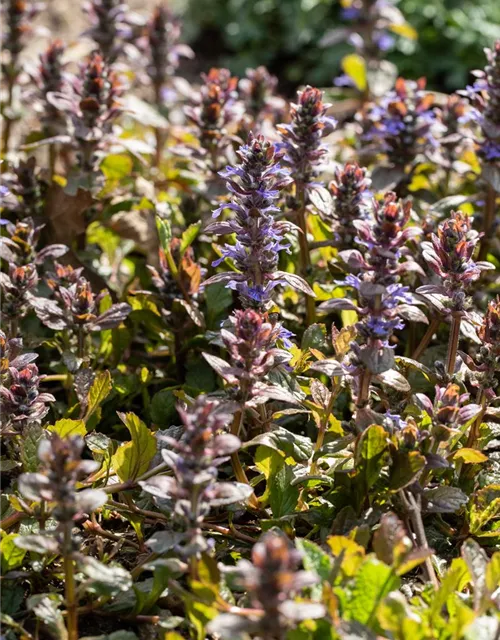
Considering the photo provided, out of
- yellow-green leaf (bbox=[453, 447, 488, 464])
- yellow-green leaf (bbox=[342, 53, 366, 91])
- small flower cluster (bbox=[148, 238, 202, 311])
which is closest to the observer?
yellow-green leaf (bbox=[453, 447, 488, 464])

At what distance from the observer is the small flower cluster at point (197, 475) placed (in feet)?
5.52

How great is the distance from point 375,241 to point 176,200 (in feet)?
5.58

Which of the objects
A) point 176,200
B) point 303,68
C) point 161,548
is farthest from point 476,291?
point 303,68

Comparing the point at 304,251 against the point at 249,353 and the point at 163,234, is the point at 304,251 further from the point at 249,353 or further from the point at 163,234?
the point at 249,353

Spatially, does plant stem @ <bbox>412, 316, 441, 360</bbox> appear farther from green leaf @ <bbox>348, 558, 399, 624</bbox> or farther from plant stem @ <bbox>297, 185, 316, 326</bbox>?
green leaf @ <bbox>348, 558, 399, 624</bbox>

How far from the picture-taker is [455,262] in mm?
2084

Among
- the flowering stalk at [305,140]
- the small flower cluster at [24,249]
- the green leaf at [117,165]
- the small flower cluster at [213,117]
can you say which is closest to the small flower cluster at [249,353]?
the flowering stalk at [305,140]

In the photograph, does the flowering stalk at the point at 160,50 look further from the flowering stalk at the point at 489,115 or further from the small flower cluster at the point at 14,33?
the flowering stalk at the point at 489,115

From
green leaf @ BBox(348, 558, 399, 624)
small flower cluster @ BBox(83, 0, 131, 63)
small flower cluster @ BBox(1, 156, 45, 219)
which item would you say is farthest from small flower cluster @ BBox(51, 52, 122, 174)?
green leaf @ BBox(348, 558, 399, 624)

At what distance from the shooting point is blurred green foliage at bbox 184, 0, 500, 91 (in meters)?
6.19

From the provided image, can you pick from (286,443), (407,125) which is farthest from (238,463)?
(407,125)

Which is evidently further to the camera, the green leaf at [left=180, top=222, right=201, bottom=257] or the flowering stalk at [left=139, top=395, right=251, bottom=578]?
the green leaf at [left=180, top=222, right=201, bottom=257]

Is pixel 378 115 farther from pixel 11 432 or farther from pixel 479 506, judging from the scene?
pixel 11 432

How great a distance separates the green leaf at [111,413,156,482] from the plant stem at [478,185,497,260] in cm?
136
